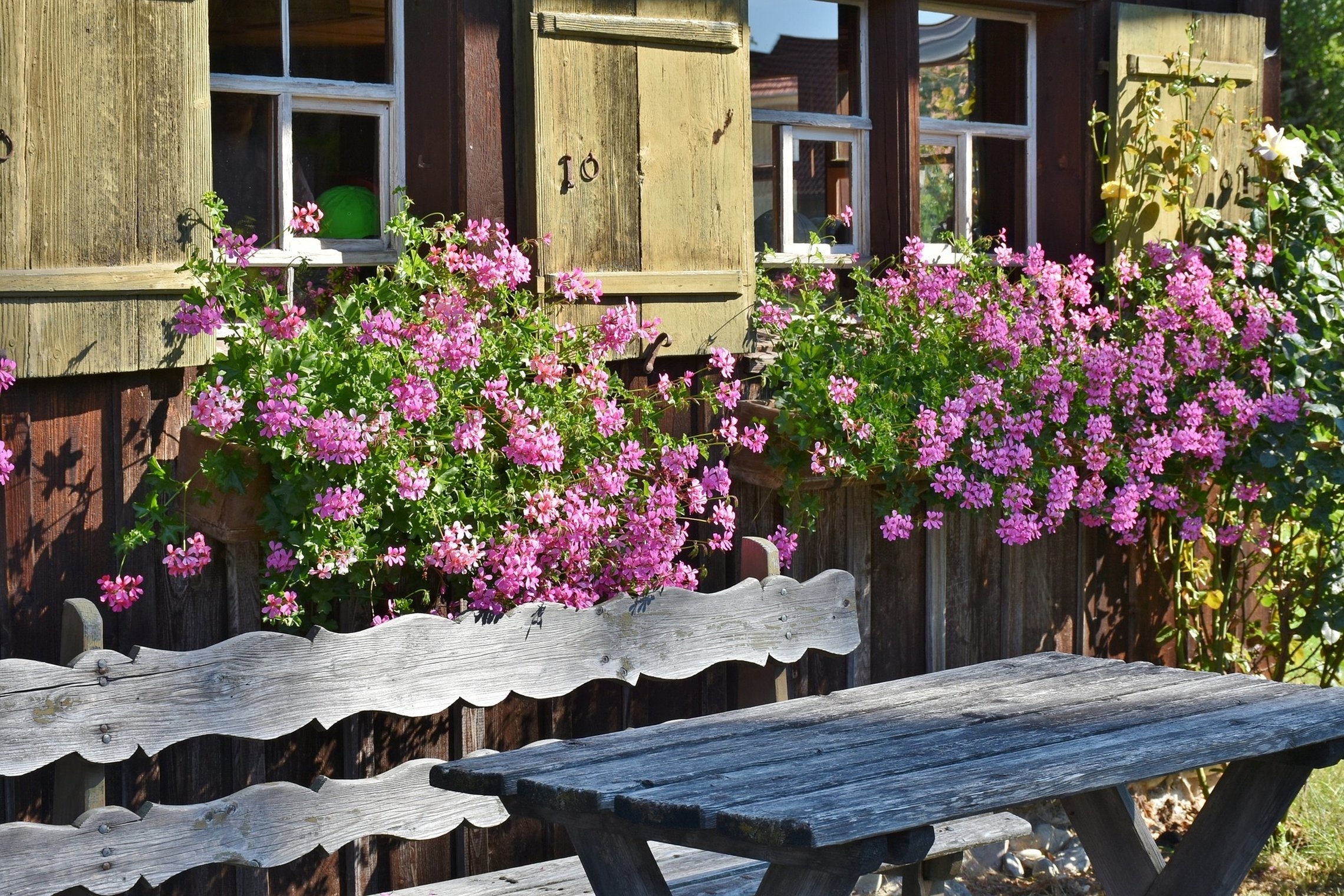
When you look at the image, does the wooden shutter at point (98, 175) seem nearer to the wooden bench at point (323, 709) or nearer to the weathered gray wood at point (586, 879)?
the wooden bench at point (323, 709)

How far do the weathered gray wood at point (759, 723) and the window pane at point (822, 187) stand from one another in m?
1.64

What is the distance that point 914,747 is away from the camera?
2566 mm

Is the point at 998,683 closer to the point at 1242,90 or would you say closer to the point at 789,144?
the point at 789,144

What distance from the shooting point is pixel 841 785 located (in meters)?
2.28

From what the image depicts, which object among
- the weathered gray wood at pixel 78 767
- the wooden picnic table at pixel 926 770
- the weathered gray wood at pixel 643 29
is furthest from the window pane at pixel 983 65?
the weathered gray wood at pixel 78 767

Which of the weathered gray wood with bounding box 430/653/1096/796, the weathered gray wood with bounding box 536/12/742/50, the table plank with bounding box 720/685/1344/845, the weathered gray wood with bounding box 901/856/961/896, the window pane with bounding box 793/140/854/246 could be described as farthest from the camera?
the window pane with bounding box 793/140/854/246

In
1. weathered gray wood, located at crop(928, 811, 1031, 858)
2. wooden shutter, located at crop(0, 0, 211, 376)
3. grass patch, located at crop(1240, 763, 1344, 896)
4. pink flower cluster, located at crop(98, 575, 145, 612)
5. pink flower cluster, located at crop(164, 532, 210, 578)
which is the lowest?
grass patch, located at crop(1240, 763, 1344, 896)

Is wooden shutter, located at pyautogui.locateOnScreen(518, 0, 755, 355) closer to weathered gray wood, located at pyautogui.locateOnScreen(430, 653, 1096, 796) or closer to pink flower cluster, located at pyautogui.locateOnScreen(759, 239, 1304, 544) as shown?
pink flower cluster, located at pyautogui.locateOnScreen(759, 239, 1304, 544)

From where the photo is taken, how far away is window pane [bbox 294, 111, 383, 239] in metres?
3.68

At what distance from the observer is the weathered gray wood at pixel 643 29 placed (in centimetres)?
367

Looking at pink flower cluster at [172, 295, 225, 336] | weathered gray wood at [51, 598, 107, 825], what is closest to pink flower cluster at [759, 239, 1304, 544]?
pink flower cluster at [172, 295, 225, 336]

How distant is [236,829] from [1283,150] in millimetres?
3849

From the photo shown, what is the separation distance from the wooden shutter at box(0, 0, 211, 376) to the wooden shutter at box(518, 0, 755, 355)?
86cm

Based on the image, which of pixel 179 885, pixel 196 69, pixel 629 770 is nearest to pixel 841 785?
pixel 629 770
